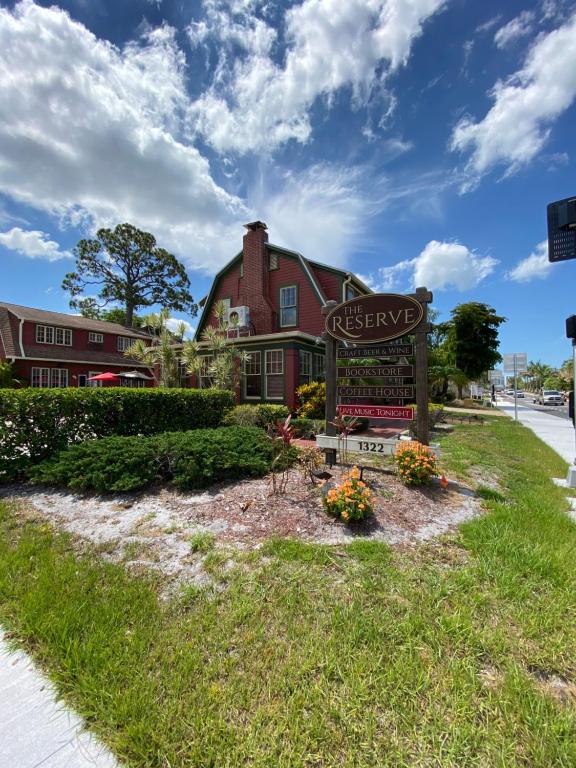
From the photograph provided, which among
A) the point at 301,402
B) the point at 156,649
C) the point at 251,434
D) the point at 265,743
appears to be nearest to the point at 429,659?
the point at 265,743

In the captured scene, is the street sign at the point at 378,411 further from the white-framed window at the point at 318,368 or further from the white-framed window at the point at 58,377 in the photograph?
the white-framed window at the point at 58,377

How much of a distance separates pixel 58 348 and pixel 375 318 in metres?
23.6

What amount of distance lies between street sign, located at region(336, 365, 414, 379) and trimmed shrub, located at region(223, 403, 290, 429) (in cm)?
406

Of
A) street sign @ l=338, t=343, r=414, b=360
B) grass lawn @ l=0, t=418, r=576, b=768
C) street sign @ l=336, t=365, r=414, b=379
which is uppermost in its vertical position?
street sign @ l=338, t=343, r=414, b=360

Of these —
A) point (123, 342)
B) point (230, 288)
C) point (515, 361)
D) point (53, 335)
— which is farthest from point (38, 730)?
point (123, 342)

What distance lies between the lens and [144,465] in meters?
4.81

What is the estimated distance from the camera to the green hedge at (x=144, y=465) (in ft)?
15.1

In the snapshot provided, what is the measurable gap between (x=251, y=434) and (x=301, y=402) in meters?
6.56

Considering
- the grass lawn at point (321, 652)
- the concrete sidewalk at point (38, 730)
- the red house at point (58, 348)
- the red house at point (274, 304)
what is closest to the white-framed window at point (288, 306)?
the red house at point (274, 304)

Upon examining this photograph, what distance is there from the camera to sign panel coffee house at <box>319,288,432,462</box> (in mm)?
5207

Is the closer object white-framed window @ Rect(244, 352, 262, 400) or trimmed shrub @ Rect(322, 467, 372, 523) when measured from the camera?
trimmed shrub @ Rect(322, 467, 372, 523)

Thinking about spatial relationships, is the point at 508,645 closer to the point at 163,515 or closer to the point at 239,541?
the point at 239,541

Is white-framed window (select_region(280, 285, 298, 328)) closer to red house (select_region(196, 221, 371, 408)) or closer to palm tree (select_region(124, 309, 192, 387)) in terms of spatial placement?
red house (select_region(196, 221, 371, 408))

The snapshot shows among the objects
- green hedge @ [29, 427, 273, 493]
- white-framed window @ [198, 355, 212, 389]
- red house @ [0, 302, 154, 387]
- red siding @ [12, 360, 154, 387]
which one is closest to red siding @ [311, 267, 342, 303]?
white-framed window @ [198, 355, 212, 389]
